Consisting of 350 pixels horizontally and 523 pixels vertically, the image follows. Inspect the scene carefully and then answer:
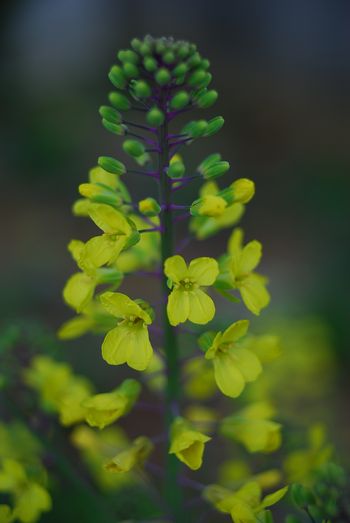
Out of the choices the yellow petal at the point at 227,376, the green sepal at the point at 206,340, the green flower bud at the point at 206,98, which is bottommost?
the yellow petal at the point at 227,376

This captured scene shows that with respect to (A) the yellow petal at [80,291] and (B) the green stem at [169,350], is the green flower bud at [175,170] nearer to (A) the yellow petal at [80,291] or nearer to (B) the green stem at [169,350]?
(B) the green stem at [169,350]

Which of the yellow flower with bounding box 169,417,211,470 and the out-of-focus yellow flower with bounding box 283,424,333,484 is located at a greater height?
the yellow flower with bounding box 169,417,211,470

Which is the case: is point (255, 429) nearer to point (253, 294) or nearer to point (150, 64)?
point (253, 294)

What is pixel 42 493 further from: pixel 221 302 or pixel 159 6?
pixel 159 6

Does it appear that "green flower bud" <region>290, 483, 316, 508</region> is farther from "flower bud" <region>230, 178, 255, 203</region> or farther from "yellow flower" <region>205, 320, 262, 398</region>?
"flower bud" <region>230, 178, 255, 203</region>

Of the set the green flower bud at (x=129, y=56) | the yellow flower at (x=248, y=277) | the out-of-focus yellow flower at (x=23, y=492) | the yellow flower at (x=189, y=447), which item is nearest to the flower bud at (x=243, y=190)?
the yellow flower at (x=248, y=277)

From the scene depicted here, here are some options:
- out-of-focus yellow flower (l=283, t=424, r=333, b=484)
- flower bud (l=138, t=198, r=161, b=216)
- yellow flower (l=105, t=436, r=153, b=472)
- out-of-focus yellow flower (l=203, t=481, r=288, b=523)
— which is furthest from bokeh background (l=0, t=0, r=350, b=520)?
flower bud (l=138, t=198, r=161, b=216)
